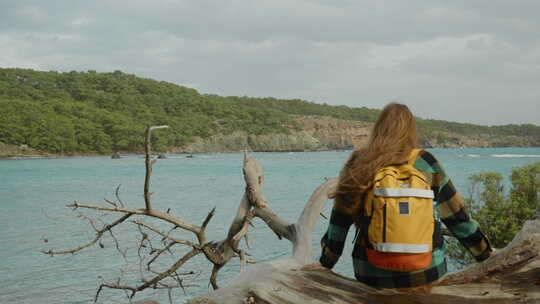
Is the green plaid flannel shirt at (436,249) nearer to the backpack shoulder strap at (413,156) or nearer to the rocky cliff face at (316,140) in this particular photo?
the backpack shoulder strap at (413,156)

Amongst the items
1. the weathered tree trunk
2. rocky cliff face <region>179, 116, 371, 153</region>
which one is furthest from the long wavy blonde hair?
rocky cliff face <region>179, 116, 371, 153</region>

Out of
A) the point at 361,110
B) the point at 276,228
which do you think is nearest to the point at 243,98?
the point at 361,110

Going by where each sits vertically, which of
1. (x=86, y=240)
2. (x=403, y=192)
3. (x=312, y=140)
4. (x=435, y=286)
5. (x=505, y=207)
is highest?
(x=312, y=140)

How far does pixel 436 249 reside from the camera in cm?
260

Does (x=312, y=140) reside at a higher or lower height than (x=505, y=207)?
higher

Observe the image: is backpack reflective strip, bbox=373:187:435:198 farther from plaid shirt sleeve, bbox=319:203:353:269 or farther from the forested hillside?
the forested hillside

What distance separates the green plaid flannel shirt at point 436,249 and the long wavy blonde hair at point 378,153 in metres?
0.12

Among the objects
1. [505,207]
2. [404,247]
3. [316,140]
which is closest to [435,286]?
[404,247]

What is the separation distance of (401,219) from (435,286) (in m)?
0.69

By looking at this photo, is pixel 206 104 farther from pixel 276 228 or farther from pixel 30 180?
pixel 276 228

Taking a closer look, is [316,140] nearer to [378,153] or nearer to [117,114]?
[117,114]

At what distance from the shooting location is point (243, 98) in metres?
156

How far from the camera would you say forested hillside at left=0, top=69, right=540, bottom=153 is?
9788cm

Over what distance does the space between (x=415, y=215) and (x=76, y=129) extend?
107014 mm
